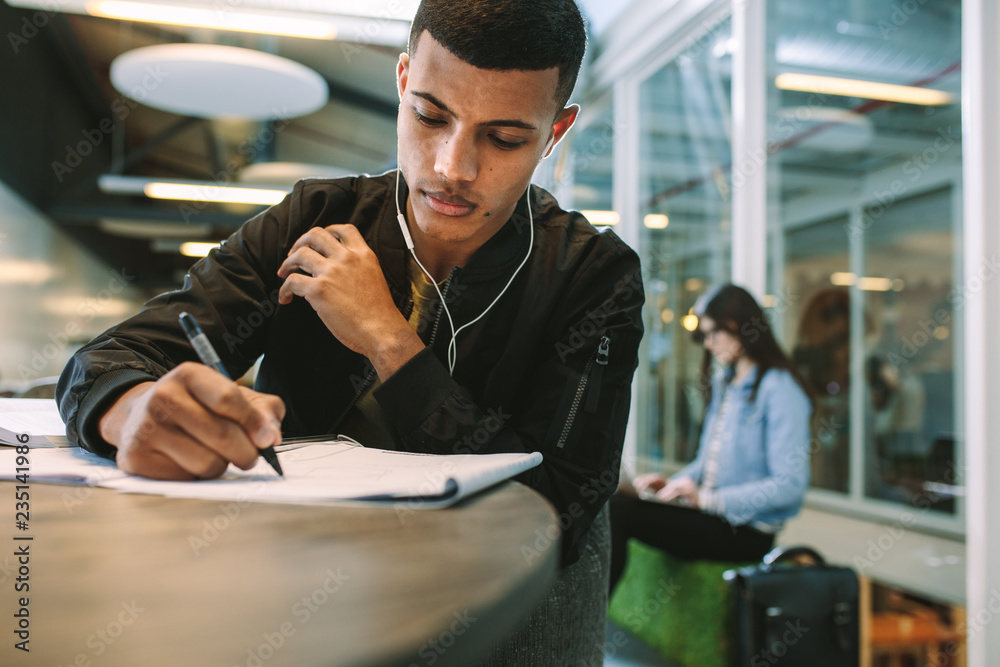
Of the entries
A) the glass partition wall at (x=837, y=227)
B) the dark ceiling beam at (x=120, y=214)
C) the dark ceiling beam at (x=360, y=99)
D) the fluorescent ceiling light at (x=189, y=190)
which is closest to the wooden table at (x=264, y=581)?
the glass partition wall at (x=837, y=227)

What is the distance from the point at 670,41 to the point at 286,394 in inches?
179

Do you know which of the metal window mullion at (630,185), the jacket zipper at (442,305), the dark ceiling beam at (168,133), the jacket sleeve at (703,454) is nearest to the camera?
the jacket zipper at (442,305)

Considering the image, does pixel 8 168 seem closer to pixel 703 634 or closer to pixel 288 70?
pixel 288 70

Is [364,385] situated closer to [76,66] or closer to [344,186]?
[344,186]

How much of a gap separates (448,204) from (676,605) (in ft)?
8.31

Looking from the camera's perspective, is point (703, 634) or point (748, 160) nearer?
point (703, 634)

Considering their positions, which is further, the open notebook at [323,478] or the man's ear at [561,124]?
the man's ear at [561,124]

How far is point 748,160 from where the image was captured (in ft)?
12.5

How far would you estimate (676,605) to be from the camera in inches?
116

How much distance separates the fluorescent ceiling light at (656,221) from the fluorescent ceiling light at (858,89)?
1.48 m

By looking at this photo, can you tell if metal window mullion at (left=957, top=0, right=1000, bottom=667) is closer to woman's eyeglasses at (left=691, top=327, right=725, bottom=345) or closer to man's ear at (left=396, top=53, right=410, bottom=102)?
woman's eyeglasses at (left=691, top=327, right=725, bottom=345)

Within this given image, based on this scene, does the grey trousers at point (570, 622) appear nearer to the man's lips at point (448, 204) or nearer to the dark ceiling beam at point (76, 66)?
the man's lips at point (448, 204)

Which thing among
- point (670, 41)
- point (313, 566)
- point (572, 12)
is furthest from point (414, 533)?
point (670, 41)

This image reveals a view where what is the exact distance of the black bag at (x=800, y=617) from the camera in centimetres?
237
